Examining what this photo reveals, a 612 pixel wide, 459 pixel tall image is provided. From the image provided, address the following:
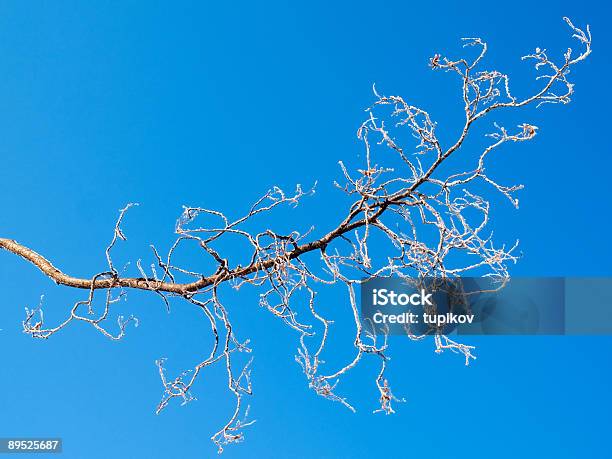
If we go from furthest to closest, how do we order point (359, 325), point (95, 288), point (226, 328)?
point (95, 288), point (226, 328), point (359, 325)

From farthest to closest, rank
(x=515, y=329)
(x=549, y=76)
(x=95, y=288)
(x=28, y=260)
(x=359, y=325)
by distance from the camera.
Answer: (x=28, y=260), (x=515, y=329), (x=95, y=288), (x=359, y=325), (x=549, y=76)

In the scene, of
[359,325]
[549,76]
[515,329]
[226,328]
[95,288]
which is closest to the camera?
[549,76]

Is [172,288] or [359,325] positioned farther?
[172,288]

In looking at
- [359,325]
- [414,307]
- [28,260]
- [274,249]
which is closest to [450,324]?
[414,307]

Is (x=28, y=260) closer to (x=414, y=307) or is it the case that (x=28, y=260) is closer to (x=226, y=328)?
(x=226, y=328)

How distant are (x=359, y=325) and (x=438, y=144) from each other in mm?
720

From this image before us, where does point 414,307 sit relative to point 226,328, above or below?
above

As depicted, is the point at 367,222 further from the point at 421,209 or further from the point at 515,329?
the point at 515,329

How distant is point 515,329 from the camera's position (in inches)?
134

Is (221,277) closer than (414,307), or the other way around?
(221,277)

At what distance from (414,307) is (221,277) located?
904 millimetres

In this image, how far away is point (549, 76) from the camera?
2424mm

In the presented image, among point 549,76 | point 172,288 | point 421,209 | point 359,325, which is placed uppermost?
point 549,76

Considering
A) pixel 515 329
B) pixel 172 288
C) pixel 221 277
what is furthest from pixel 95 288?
pixel 515 329
